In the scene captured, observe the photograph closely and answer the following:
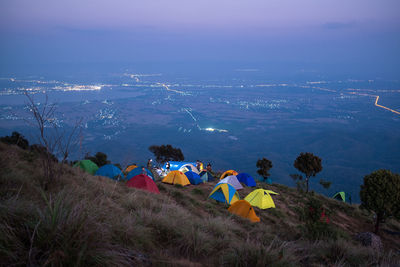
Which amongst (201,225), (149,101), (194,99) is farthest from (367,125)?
(201,225)

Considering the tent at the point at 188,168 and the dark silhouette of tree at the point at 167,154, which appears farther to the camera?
the dark silhouette of tree at the point at 167,154

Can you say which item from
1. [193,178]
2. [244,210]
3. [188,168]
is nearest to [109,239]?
[244,210]

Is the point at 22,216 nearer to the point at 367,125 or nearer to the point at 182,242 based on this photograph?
the point at 182,242

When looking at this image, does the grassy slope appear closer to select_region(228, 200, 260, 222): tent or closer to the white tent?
select_region(228, 200, 260, 222): tent

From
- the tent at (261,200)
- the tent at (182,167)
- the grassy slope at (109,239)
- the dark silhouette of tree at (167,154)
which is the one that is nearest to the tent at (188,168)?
the tent at (182,167)

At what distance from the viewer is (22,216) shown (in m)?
2.66

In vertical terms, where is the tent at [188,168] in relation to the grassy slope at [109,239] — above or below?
below

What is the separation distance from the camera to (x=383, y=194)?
13.4 m

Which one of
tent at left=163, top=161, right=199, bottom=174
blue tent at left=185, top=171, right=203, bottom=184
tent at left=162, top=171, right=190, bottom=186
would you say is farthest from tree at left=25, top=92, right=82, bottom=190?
tent at left=163, top=161, right=199, bottom=174

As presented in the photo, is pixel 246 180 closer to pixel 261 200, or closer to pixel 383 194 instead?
pixel 261 200

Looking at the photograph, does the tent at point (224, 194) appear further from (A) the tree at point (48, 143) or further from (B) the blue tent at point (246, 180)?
(A) the tree at point (48, 143)

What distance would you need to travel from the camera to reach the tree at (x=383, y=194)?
43.5 ft

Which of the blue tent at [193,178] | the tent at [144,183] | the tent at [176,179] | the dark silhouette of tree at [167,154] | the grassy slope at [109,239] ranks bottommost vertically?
the dark silhouette of tree at [167,154]

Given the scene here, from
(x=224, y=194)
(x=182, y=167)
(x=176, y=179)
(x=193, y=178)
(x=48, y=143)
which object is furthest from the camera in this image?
(x=182, y=167)
